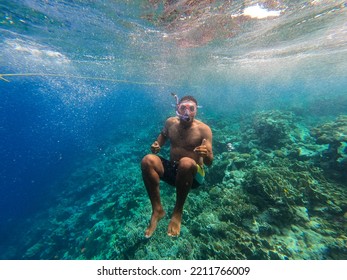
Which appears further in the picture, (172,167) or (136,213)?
(136,213)

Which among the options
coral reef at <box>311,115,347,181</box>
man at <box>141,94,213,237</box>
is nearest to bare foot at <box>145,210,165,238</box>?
man at <box>141,94,213,237</box>

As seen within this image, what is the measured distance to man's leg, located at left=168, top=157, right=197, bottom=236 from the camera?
3.24 m

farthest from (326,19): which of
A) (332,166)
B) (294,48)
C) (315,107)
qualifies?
(315,107)

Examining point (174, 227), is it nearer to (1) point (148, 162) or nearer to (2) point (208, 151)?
(1) point (148, 162)

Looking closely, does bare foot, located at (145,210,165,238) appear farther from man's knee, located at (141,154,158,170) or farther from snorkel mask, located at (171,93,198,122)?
snorkel mask, located at (171,93,198,122)

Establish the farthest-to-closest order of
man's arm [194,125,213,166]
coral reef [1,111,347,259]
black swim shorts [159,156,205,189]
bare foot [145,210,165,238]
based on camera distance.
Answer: coral reef [1,111,347,259], black swim shorts [159,156,205,189], bare foot [145,210,165,238], man's arm [194,125,213,166]

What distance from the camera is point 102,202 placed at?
10.3 meters

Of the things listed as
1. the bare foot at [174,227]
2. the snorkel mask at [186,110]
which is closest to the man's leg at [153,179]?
the bare foot at [174,227]

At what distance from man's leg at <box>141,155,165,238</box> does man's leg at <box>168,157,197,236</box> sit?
15.1 inches

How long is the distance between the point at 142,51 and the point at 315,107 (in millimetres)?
22290

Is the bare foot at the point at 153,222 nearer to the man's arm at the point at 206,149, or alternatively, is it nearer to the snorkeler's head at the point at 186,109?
the man's arm at the point at 206,149

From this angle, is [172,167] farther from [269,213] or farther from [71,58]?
[71,58]

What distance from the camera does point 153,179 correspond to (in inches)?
136

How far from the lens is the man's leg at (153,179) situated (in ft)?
11.4
